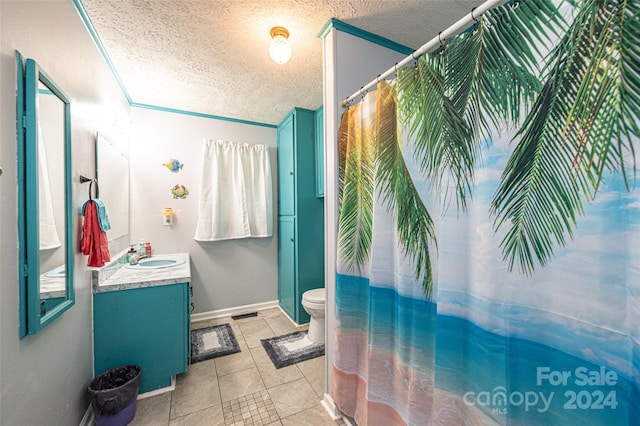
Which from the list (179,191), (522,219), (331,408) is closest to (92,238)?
(179,191)

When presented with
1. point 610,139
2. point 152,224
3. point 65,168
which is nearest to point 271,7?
point 65,168

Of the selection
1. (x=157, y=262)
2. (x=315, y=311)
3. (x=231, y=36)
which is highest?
(x=231, y=36)

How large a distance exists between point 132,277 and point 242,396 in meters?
1.13

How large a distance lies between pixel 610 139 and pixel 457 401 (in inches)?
35.0

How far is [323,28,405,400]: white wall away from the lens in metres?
1.47

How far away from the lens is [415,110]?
104 centimetres

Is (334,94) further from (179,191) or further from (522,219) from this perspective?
(179,191)

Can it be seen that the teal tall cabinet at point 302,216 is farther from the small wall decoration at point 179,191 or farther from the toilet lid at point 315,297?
the small wall decoration at point 179,191

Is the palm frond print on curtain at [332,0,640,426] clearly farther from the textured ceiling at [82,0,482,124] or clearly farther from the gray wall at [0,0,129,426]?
the gray wall at [0,0,129,426]

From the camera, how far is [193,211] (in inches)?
109

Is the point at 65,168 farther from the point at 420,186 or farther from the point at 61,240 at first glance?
the point at 420,186

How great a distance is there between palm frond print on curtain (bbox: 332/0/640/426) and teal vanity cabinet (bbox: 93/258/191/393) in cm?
146

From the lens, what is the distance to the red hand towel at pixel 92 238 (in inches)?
54.6

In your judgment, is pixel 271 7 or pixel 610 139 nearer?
pixel 610 139
